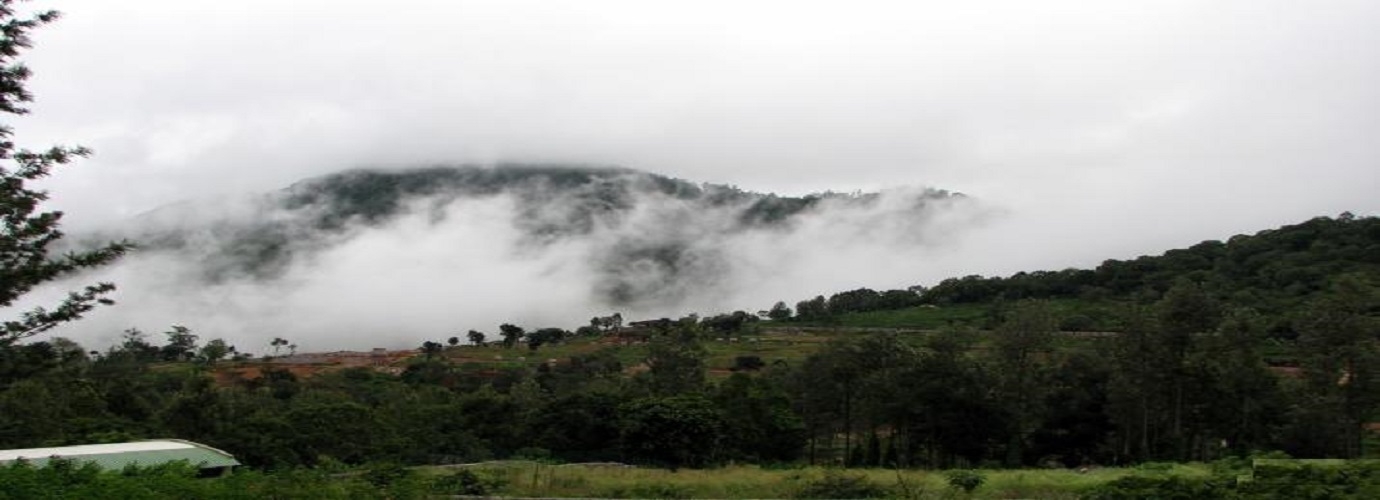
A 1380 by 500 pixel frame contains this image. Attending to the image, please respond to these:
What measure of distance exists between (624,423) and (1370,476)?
997 inches

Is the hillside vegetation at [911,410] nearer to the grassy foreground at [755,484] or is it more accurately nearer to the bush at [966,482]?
the grassy foreground at [755,484]

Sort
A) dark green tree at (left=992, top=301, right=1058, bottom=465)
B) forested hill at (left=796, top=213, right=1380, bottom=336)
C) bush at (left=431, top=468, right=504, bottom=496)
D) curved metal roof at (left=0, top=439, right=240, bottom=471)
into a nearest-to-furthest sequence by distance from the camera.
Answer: bush at (left=431, top=468, right=504, bottom=496) < curved metal roof at (left=0, top=439, right=240, bottom=471) < dark green tree at (left=992, top=301, right=1058, bottom=465) < forested hill at (left=796, top=213, right=1380, bottom=336)

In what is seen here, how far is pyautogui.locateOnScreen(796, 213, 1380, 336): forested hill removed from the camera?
7681 centimetres

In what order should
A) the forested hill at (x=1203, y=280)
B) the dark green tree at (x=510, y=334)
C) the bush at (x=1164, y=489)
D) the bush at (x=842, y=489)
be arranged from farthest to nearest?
the dark green tree at (x=510, y=334), the forested hill at (x=1203, y=280), the bush at (x=842, y=489), the bush at (x=1164, y=489)

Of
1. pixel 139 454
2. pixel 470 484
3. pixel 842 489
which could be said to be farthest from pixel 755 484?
pixel 139 454

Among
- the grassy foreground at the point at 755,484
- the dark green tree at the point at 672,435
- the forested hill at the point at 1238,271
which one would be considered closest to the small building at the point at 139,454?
the grassy foreground at the point at 755,484

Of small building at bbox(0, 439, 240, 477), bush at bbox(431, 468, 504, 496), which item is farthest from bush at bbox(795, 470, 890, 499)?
small building at bbox(0, 439, 240, 477)

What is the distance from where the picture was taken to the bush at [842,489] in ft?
68.3

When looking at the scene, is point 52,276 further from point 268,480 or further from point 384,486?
point 384,486

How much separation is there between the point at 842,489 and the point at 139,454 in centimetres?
1754

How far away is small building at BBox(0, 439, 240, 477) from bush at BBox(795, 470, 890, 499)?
13.9m

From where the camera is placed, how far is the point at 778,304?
13088cm

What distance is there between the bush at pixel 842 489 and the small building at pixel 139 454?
45.6 feet

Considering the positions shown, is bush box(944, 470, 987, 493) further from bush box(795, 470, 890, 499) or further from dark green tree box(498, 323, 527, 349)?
dark green tree box(498, 323, 527, 349)
